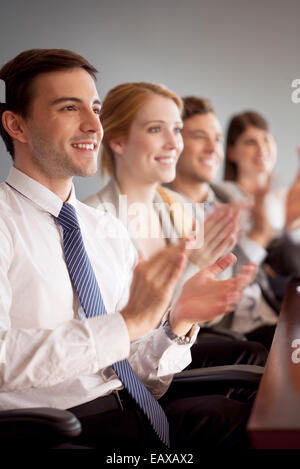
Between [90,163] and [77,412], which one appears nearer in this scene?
[77,412]

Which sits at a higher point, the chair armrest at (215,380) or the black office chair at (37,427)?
the black office chair at (37,427)

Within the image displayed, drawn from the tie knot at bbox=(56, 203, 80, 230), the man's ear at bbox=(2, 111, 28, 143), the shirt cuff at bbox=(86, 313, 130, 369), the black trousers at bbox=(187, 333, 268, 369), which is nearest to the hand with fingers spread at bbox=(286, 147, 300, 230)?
the black trousers at bbox=(187, 333, 268, 369)

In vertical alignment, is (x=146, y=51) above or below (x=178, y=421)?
above

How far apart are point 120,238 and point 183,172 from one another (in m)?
0.99

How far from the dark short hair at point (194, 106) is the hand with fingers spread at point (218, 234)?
666 millimetres

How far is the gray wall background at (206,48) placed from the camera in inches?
95.5

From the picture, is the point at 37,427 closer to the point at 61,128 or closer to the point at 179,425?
the point at 179,425

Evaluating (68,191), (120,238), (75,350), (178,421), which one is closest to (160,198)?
(120,238)

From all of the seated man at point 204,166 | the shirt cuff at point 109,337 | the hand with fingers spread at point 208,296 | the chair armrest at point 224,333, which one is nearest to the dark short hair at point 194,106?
the seated man at point 204,166

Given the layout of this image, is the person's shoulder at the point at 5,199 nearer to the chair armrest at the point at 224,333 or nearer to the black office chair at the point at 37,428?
the black office chair at the point at 37,428

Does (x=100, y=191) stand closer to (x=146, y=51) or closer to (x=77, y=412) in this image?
(x=146, y=51)

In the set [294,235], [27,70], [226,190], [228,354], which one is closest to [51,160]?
[27,70]

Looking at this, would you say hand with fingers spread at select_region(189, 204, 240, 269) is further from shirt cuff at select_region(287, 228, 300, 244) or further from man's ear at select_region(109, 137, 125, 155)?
shirt cuff at select_region(287, 228, 300, 244)

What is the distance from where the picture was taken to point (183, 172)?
9.60 feet
